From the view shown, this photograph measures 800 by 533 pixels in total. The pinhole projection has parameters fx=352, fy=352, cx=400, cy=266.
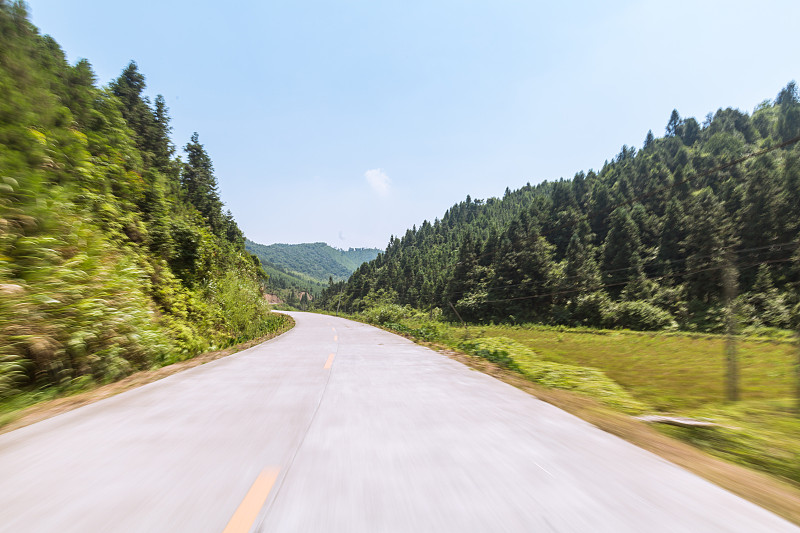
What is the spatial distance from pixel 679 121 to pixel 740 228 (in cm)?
10710

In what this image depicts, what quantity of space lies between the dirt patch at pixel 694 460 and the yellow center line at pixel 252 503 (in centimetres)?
337

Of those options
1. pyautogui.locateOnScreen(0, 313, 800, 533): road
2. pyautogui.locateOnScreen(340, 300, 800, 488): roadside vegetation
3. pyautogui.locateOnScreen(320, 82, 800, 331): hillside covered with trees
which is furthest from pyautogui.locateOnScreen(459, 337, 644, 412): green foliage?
pyautogui.locateOnScreen(320, 82, 800, 331): hillside covered with trees

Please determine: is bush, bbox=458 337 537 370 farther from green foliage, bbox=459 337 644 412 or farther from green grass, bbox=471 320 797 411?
green grass, bbox=471 320 797 411

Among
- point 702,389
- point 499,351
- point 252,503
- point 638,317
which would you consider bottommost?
point 702,389

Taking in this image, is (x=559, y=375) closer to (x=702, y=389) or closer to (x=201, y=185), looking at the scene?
(x=702, y=389)

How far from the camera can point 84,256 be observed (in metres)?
6.78

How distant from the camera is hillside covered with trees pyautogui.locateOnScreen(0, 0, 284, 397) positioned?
207 inches

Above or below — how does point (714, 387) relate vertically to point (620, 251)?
below

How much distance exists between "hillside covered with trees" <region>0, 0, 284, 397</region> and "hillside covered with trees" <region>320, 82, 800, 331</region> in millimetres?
29303

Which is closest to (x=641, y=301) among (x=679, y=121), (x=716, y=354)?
(x=716, y=354)

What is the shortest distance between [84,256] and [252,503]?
23.2 feet

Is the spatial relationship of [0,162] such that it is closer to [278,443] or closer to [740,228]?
[278,443]

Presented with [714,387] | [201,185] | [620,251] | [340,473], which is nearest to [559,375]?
[340,473]

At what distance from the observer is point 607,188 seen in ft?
299
